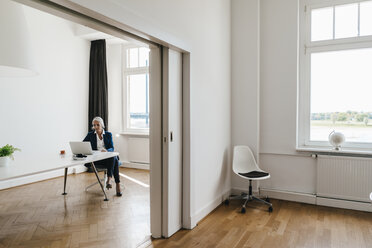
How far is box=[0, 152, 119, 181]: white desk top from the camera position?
9.32ft

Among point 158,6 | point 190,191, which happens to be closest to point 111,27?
point 158,6

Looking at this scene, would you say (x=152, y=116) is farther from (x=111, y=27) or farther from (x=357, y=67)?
(x=357, y=67)

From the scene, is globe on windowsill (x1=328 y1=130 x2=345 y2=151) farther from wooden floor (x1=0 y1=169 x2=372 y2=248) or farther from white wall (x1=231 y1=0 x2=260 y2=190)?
white wall (x1=231 y1=0 x2=260 y2=190)

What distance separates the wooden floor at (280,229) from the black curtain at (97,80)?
406 centimetres

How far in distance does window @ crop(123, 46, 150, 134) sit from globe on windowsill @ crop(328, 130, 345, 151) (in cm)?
418

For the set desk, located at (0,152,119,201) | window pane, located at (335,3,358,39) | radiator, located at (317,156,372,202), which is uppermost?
window pane, located at (335,3,358,39)

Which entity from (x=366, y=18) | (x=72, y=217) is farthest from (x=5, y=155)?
(x=366, y=18)

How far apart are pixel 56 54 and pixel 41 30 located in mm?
538

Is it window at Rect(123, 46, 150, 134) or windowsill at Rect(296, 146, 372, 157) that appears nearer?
windowsill at Rect(296, 146, 372, 157)

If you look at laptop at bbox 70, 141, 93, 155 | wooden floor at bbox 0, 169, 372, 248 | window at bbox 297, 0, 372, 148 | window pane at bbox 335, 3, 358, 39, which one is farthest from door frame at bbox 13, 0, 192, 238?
window pane at bbox 335, 3, 358, 39

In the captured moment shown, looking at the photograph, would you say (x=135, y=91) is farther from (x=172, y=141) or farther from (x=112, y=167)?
(x=172, y=141)

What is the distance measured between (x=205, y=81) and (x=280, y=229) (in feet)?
6.69

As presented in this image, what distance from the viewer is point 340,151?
12.7 ft

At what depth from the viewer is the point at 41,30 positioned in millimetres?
5461
